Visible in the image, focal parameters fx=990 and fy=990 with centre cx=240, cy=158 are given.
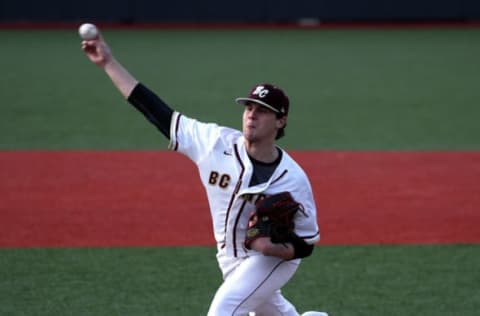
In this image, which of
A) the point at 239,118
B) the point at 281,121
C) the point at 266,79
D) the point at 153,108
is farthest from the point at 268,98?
the point at 266,79

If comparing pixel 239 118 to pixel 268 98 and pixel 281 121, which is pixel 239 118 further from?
pixel 268 98

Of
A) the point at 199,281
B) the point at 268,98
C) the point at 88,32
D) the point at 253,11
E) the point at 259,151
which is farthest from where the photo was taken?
the point at 253,11

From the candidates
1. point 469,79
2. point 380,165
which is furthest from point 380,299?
point 469,79

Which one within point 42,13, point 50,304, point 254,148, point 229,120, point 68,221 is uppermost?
point 254,148

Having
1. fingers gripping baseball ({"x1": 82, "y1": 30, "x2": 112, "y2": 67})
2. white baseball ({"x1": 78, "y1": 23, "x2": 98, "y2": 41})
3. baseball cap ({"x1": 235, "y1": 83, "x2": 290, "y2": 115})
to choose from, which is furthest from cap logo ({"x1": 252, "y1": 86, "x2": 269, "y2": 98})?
white baseball ({"x1": 78, "y1": 23, "x2": 98, "y2": 41})

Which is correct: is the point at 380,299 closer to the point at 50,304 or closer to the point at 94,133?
the point at 50,304

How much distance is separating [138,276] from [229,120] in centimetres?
712

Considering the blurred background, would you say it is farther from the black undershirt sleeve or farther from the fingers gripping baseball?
the fingers gripping baseball

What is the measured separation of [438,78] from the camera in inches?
734

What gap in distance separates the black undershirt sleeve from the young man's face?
15.4 inches

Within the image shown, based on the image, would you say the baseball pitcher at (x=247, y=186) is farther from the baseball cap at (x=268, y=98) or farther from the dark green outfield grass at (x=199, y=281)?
the dark green outfield grass at (x=199, y=281)

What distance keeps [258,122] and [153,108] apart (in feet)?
1.75

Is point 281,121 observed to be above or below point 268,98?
below

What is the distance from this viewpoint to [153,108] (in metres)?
4.96
